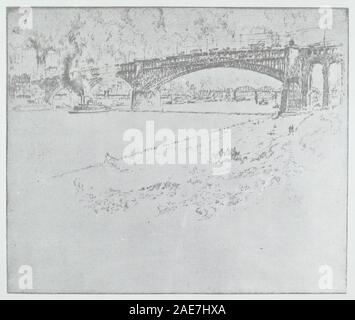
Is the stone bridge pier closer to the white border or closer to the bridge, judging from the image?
the bridge

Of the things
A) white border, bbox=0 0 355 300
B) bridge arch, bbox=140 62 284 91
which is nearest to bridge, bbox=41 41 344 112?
bridge arch, bbox=140 62 284 91

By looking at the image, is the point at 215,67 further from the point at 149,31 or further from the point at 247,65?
the point at 149,31

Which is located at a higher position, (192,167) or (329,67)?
(329,67)

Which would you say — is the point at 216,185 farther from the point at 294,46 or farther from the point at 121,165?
the point at 294,46

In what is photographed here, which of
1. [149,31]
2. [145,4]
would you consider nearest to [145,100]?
[149,31]

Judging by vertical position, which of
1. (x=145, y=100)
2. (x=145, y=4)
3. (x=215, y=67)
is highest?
(x=145, y=4)

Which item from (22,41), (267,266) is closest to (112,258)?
(267,266)
